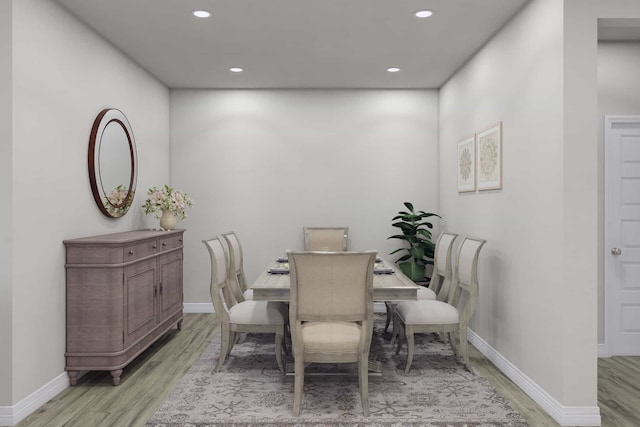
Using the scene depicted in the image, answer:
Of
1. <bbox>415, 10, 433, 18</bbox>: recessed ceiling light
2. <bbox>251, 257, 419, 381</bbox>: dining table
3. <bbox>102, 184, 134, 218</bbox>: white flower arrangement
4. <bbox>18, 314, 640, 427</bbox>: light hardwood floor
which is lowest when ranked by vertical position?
<bbox>18, 314, 640, 427</bbox>: light hardwood floor

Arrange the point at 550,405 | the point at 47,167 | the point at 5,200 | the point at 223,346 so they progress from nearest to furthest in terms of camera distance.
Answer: the point at 5,200 → the point at 550,405 → the point at 47,167 → the point at 223,346

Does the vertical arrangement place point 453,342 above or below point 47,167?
below

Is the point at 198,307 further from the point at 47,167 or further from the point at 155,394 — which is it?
the point at 47,167

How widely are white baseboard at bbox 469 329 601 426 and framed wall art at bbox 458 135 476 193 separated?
1.61 meters

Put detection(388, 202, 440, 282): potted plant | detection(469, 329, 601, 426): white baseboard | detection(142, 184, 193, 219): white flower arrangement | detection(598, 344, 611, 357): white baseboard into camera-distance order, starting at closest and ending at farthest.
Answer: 1. detection(469, 329, 601, 426): white baseboard
2. detection(598, 344, 611, 357): white baseboard
3. detection(142, 184, 193, 219): white flower arrangement
4. detection(388, 202, 440, 282): potted plant

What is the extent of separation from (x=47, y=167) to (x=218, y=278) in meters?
1.43

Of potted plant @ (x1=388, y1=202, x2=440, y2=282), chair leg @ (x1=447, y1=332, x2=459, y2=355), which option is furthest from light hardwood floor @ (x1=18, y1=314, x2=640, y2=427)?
potted plant @ (x1=388, y1=202, x2=440, y2=282)

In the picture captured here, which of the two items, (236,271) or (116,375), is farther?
(236,271)

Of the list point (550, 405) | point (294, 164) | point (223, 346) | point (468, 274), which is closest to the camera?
point (550, 405)

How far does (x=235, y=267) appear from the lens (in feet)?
14.5

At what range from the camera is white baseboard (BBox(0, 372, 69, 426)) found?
281cm

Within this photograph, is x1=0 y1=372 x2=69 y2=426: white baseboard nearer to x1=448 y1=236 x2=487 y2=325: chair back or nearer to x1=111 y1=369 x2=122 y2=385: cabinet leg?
x1=111 y1=369 x2=122 y2=385: cabinet leg

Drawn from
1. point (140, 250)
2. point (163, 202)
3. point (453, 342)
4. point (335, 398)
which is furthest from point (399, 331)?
point (163, 202)

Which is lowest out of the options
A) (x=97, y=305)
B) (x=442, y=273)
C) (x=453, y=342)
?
(x=453, y=342)
